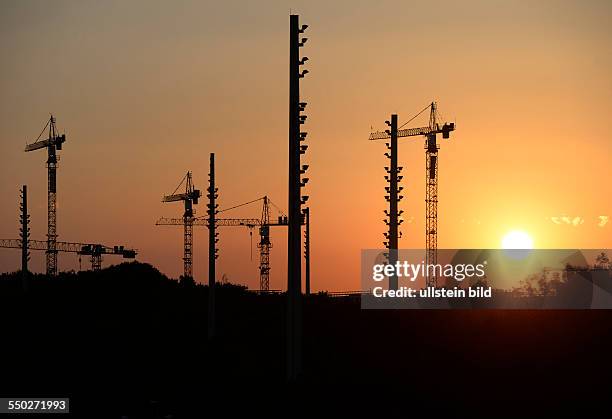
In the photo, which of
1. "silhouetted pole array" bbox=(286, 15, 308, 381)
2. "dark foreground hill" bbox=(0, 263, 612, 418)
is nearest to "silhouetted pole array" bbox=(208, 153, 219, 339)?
"dark foreground hill" bbox=(0, 263, 612, 418)

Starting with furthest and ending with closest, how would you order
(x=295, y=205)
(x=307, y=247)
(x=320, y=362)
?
(x=307, y=247) < (x=320, y=362) < (x=295, y=205)

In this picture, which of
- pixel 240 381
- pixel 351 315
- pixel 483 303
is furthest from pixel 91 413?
pixel 483 303

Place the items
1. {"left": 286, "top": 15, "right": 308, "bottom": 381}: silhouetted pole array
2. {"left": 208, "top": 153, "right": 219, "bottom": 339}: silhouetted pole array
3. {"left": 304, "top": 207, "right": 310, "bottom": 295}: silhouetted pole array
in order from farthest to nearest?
1. {"left": 304, "top": 207, "right": 310, "bottom": 295}: silhouetted pole array
2. {"left": 208, "top": 153, "right": 219, "bottom": 339}: silhouetted pole array
3. {"left": 286, "top": 15, "right": 308, "bottom": 381}: silhouetted pole array

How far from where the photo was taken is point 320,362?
200 feet

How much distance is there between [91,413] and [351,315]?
5527 cm

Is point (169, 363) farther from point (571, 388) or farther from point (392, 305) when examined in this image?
point (392, 305)

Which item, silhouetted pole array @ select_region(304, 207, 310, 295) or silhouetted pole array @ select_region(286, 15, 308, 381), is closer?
silhouetted pole array @ select_region(286, 15, 308, 381)

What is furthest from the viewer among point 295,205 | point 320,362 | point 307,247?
point 307,247

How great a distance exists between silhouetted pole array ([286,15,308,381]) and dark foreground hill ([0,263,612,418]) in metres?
1.63

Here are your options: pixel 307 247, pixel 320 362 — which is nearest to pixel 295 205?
pixel 320 362

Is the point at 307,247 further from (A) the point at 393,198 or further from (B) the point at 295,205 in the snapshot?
(B) the point at 295,205

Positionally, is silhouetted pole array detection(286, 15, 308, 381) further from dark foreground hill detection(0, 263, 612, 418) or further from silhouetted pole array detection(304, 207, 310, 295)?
silhouetted pole array detection(304, 207, 310, 295)

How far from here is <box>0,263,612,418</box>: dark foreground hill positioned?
45.1 metres

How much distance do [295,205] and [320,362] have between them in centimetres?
1692
